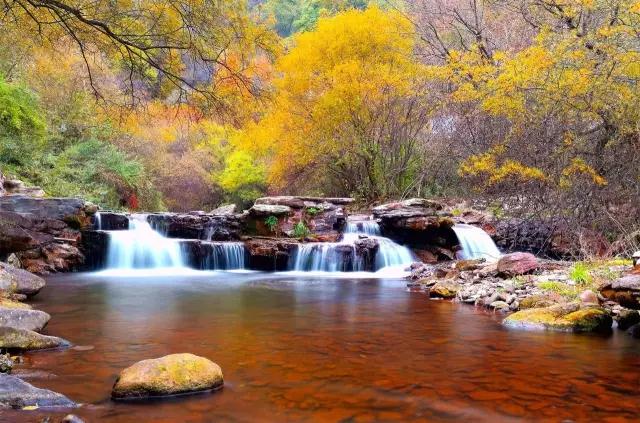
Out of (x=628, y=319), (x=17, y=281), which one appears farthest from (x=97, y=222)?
(x=628, y=319)

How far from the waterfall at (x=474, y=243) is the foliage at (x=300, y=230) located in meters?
4.84

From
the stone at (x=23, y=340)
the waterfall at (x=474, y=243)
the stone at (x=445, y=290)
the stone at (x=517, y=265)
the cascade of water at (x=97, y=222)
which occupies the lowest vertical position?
the stone at (x=23, y=340)

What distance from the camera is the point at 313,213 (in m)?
18.6

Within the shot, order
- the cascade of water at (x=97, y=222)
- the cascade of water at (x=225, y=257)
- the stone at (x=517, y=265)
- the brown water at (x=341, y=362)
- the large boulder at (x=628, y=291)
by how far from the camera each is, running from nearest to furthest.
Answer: the brown water at (x=341, y=362) < the large boulder at (x=628, y=291) < the stone at (x=517, y=265) < the cascade of water at (x=225, y=257) < the cascade of water at (x=97, y=222)

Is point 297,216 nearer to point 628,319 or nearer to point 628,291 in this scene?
point 628,319

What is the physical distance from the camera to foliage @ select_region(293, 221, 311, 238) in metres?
18.0

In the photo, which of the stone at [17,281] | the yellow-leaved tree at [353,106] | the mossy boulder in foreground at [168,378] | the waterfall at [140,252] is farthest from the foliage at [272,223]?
the mossy boulder in foreground at [168,378]

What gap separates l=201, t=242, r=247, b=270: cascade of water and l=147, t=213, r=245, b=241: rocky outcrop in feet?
3.63

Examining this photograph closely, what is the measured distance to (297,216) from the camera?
60.5 feet

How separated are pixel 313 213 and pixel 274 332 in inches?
442

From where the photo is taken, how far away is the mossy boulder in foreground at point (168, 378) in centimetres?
462

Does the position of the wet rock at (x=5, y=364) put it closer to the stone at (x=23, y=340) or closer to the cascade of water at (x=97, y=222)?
the stone at (x=23, y=340)

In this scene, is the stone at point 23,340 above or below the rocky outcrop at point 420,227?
below

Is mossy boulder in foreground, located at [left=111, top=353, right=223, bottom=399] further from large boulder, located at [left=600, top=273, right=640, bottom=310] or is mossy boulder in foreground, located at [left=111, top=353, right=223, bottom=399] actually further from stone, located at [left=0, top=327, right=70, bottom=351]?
large boulder, located at [left=600, top=273, right=640, bottom=310]
